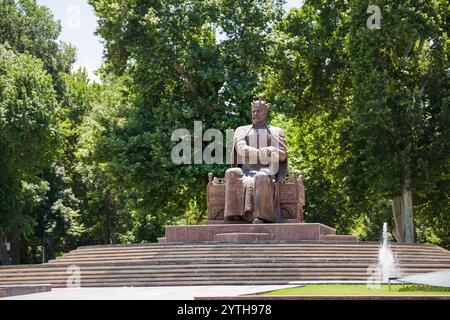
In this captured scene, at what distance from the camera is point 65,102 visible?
172 feet

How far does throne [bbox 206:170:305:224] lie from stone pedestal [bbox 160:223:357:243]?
100cm

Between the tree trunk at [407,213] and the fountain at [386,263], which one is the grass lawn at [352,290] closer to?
the fountain at [386,263]

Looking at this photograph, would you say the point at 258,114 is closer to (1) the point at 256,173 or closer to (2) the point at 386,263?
(1) the point at 256,173

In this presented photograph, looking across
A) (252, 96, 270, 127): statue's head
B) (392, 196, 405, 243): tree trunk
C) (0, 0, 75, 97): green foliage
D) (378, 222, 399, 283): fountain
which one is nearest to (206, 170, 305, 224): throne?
(252, 96, 270, 127): statue's head

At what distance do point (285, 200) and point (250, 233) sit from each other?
213 centimetres

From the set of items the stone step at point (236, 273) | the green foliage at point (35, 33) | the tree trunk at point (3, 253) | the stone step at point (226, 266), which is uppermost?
the green foliage at point (35, 33)

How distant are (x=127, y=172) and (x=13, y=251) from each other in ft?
38.0

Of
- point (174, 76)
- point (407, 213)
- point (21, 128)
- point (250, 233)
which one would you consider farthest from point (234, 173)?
point (21, 128)

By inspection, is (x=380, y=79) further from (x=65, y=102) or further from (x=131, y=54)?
(x=65, y=102)

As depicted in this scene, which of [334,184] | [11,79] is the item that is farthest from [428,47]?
[11,79]

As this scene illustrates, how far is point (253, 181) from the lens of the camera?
2630cm

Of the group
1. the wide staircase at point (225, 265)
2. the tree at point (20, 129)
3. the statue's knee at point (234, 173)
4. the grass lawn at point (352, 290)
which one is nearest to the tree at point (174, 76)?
the tree at point (20, 129)

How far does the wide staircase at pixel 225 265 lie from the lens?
71.8 ft

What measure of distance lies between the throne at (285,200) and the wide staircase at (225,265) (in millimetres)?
2587
